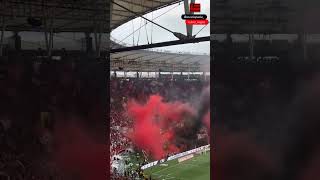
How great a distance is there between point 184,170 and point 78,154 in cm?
907

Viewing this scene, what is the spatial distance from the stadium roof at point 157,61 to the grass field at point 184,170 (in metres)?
3.17

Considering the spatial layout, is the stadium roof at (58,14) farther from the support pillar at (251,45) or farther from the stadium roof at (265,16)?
the support pillar at (251,45)

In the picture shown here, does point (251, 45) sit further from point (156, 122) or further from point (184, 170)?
point (156, 122)

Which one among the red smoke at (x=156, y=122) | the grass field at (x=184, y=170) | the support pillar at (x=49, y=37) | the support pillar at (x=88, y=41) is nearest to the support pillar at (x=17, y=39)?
the support pillar at (x=49, y=37)

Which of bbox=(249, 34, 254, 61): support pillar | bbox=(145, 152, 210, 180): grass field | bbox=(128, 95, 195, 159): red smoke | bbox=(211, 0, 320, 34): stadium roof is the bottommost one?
bbox=(145, 152, 210, 180): grass field

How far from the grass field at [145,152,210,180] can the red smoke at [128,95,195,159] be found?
817 mm

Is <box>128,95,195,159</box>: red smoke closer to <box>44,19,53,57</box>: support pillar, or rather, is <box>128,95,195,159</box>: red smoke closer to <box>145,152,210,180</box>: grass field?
<box>145,152,210,180</box>: grass field

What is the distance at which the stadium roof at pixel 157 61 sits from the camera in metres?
13.6

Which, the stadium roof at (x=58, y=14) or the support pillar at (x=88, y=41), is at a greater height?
the stadium roof at (x=58, y=14)

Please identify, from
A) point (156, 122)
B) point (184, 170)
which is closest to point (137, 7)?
point (184, 170)

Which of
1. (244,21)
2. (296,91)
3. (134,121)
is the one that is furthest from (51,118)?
(134,121)

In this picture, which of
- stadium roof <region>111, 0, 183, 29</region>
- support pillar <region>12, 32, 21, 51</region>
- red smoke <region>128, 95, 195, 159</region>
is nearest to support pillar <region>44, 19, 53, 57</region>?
support pillar <region>12, 32, 21, 51</region>

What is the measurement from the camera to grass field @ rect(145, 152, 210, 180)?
1093cm

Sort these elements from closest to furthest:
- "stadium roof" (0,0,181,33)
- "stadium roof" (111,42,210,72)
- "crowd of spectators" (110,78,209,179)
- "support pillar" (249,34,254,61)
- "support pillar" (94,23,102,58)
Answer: "support pillar" (249,34,254,61) < "stadium roof" (0,0,181,33) < "support pillar" (94,23,102,58) < "crowd of spectators" (110,78,209,179) < "stadium roof" (111,42,210,72)
